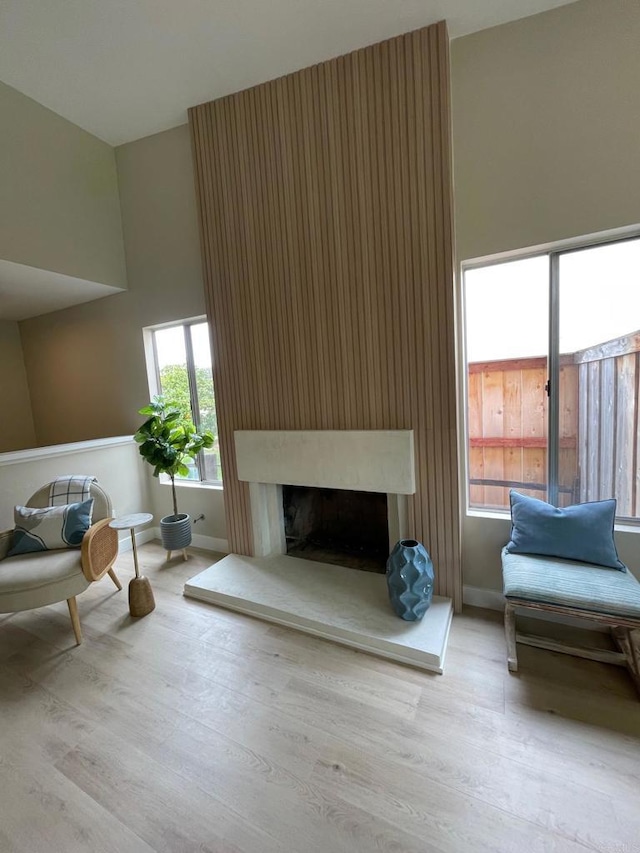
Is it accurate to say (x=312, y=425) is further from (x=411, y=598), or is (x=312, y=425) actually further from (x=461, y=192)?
(x=461, y=192)

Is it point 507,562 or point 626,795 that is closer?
point 626,795

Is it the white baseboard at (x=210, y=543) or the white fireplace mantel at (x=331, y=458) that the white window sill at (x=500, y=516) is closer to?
the white fireplace mantel at (x=331, y=458)

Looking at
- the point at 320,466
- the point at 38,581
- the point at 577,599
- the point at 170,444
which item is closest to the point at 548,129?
the point at 320,466

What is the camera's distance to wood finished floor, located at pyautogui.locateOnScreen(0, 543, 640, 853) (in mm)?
1151

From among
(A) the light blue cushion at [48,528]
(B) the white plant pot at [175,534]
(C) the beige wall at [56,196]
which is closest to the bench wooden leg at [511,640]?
(B) the white plant pot at [175,534]

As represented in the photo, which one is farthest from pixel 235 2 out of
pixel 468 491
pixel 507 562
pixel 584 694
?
pixel 584 694

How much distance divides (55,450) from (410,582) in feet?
9.60

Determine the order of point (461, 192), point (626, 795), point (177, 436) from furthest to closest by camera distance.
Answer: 1. point (177, 436)
2. point (461, 192)
3. point (626, 795)

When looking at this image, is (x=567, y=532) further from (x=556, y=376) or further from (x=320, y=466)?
(x=320, y=466)

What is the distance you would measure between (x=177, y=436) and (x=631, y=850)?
3.15 meters

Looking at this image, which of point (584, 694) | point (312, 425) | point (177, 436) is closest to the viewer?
point (584, 694)

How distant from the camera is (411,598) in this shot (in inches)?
77.3

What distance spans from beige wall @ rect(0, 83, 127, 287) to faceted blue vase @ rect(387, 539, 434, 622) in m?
3.44

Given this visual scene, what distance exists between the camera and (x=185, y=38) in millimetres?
2098
